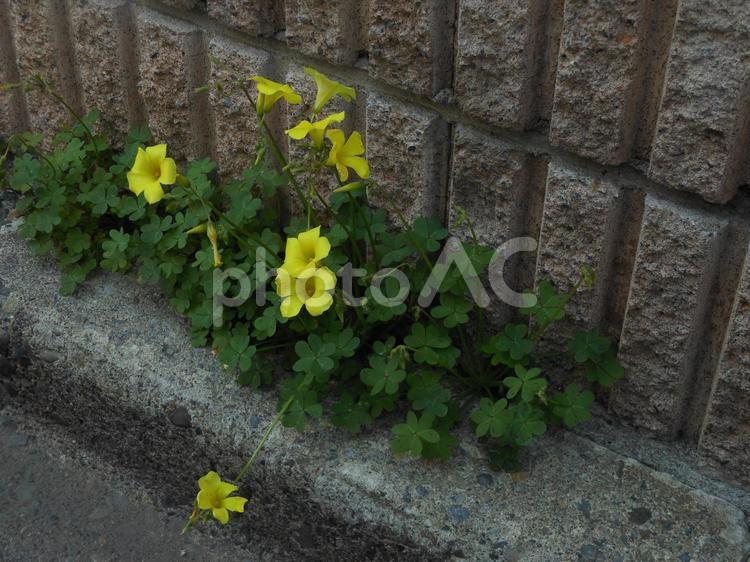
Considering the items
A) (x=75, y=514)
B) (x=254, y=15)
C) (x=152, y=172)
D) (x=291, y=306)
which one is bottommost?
(x=75, y=514)

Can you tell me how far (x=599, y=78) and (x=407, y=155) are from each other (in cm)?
48

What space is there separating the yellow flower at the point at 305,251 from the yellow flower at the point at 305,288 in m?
0.01

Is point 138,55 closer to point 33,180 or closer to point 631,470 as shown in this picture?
point 33,180

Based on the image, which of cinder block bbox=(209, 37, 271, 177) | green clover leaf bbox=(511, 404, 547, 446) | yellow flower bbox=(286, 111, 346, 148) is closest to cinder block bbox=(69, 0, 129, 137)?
cinder block bbox=(209, 37, 271, 177)

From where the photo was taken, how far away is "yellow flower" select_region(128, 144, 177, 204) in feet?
6.79

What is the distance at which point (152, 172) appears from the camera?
6.98 feet

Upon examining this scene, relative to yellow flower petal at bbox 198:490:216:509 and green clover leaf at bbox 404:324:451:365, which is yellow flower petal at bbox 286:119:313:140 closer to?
green clover leaf at bbox 404:324:451:365

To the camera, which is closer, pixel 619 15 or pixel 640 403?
pixel 619 15

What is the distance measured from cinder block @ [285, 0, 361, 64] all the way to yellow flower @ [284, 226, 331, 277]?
0.43 meters

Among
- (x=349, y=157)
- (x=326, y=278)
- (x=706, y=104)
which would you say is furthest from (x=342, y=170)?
(x=706, y=104)

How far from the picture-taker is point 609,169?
190cm

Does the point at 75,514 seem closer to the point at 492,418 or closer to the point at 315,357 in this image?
the point at 315,357

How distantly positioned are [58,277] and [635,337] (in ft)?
4.78

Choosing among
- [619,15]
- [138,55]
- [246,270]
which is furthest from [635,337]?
[138,55]
